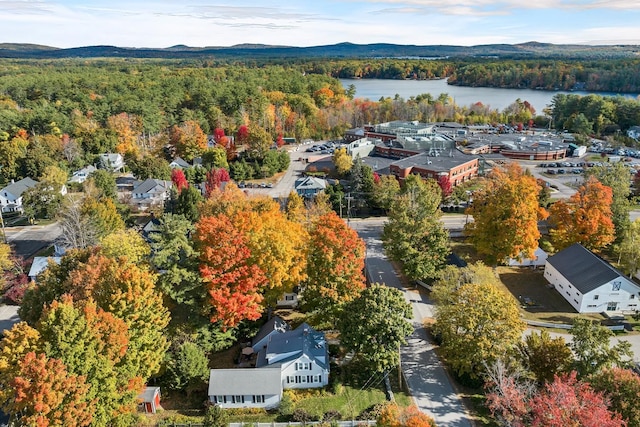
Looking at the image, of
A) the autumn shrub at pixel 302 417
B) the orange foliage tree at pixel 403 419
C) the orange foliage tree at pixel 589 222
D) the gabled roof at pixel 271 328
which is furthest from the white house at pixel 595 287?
the autumn shrub at pixel 302 417

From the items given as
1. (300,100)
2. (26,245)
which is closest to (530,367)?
(26,245)

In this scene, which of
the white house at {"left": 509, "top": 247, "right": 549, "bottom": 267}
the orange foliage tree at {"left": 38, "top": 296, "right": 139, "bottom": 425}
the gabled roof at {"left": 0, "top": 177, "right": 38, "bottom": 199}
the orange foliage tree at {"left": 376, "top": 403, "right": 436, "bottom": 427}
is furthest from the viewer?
the gabled roof at {"left": 0, "top": 177, "right": 38, "bottom": 199}

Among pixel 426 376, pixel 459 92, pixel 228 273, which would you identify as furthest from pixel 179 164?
pixel 459 92

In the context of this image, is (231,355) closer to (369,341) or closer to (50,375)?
(369,341)

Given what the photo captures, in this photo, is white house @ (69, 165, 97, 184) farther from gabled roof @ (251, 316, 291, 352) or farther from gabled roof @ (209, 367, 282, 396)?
gabled roof @ (209, 367, 282, 396)

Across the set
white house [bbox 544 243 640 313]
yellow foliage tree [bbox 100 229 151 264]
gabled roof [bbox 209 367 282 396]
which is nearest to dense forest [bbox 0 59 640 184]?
yellow foliage tree [bbox 100 229 151 264]

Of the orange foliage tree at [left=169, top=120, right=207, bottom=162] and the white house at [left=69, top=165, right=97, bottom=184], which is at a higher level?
the orange foliage tree at [left=169, top=120, right=207, bottom=162]
